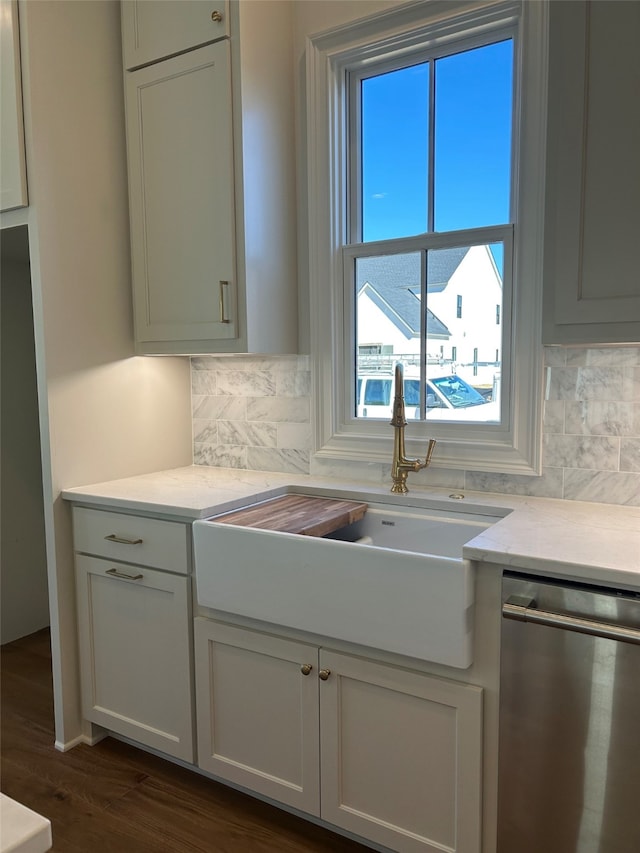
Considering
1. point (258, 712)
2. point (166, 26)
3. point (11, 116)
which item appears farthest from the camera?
point (166, 26)

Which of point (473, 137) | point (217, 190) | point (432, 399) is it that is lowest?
point (432, 399)

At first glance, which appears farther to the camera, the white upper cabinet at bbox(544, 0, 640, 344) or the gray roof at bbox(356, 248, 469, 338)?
the gray roof at bbox(356, 248, 469, 338)

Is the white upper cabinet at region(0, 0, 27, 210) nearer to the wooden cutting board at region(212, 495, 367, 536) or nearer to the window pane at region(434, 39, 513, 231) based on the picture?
the wooden cutting board at region(212, 495, 367, 536)

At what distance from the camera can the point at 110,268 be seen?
7.72 ft

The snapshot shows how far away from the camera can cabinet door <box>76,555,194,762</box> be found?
2004 mm

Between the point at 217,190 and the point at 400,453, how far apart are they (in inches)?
42.4

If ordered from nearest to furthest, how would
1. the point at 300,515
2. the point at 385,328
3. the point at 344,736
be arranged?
the point at 344,736
the point at 300,515
the point at 385,328

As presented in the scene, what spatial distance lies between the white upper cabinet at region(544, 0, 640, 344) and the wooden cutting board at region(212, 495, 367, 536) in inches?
32.7

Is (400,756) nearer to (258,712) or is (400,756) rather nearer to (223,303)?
(258,712)

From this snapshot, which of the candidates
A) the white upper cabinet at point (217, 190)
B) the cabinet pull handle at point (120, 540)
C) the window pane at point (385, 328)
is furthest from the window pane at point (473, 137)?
the cabinet pull handle at point (120, 540)

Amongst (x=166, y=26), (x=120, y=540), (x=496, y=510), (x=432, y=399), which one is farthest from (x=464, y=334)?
(x=166, y=26)

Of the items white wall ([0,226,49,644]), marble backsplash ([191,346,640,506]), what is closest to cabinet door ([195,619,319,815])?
marble backsplash ([191,346,640,506])

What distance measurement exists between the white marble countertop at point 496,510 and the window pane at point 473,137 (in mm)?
919

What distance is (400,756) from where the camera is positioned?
1601mm
